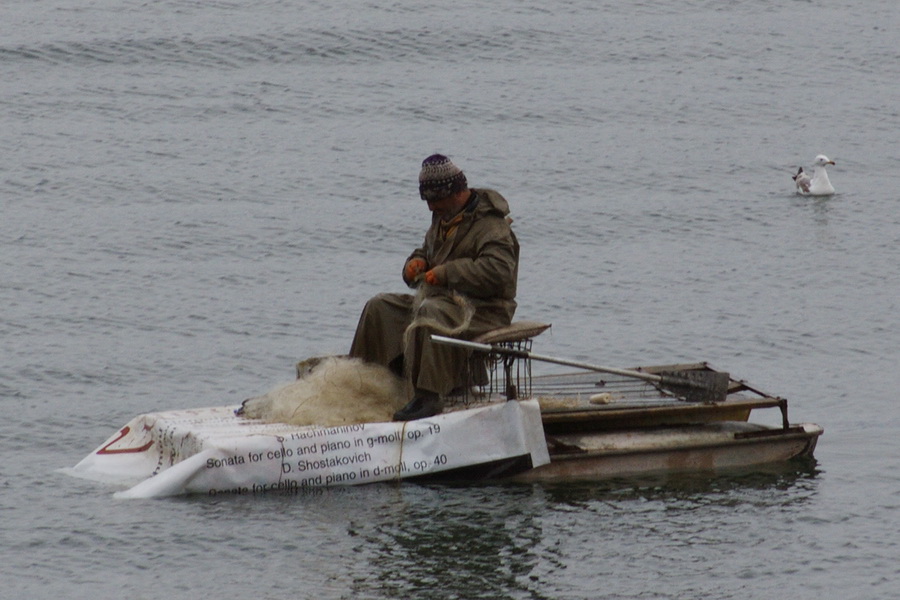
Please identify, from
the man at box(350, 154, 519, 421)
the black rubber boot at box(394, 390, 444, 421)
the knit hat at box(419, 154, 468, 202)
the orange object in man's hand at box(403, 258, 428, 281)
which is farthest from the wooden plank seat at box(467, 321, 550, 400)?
the knit hat at box(419, 154, 468, 202)

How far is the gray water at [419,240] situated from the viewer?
29.5ft

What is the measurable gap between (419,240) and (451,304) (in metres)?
9.78

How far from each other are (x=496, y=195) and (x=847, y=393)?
14.2 ft

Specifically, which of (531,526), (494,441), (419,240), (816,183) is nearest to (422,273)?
(494,441)

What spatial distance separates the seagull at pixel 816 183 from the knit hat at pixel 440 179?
13146 mm

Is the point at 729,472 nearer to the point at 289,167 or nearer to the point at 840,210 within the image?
the point at 840,210

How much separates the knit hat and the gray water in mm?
1882

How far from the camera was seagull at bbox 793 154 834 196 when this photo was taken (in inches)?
869

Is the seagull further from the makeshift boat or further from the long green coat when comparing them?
the long green coat

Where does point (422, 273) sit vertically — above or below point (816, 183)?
above

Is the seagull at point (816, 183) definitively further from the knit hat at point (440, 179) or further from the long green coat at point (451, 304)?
the knit hat at point (440, 179)

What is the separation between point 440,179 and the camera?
9859 mm

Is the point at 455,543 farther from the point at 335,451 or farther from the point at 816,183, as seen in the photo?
the point at 816,183

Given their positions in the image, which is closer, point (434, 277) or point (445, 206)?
point (434, 277)
